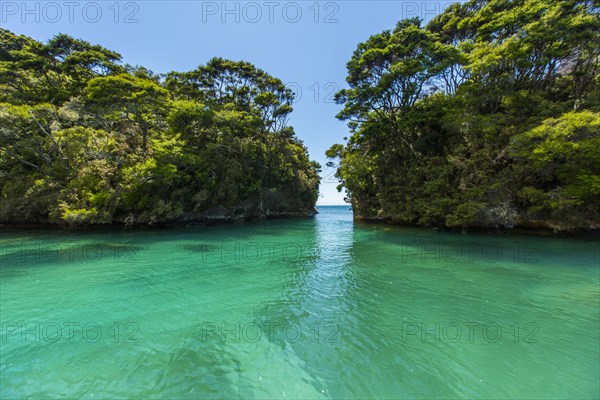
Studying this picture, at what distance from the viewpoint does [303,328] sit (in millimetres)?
4707

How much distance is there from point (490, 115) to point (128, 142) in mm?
30647

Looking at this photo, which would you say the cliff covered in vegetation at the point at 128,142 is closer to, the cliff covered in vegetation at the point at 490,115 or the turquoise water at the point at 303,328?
the turquoise water at the point at 303,328

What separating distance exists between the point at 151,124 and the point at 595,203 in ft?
119

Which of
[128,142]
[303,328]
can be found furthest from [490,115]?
[128,142]

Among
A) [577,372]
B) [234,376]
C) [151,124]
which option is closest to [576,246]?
[577,372]

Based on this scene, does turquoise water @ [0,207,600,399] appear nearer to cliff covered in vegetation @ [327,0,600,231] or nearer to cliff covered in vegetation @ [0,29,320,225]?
cliff covered in vegetation @ [327,0,600,231]

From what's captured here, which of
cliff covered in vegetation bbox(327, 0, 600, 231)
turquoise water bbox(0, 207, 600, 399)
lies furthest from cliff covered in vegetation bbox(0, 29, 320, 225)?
cliff covered in vegetation bbox(327, 0, 600, 231)

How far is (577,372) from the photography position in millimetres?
3305

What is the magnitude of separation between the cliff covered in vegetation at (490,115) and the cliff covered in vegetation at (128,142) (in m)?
12.2

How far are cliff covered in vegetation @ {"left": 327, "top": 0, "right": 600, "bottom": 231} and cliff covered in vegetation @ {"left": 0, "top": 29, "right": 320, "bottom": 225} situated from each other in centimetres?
1222

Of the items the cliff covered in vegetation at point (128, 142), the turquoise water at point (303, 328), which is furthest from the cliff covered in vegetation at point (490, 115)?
the cliff covered in vegetation at point (128, 142)

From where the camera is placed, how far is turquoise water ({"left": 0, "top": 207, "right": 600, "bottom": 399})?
319cm

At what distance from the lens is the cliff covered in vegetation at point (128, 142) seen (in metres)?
16.6

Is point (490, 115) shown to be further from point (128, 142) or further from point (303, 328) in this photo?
point (128, 142)
